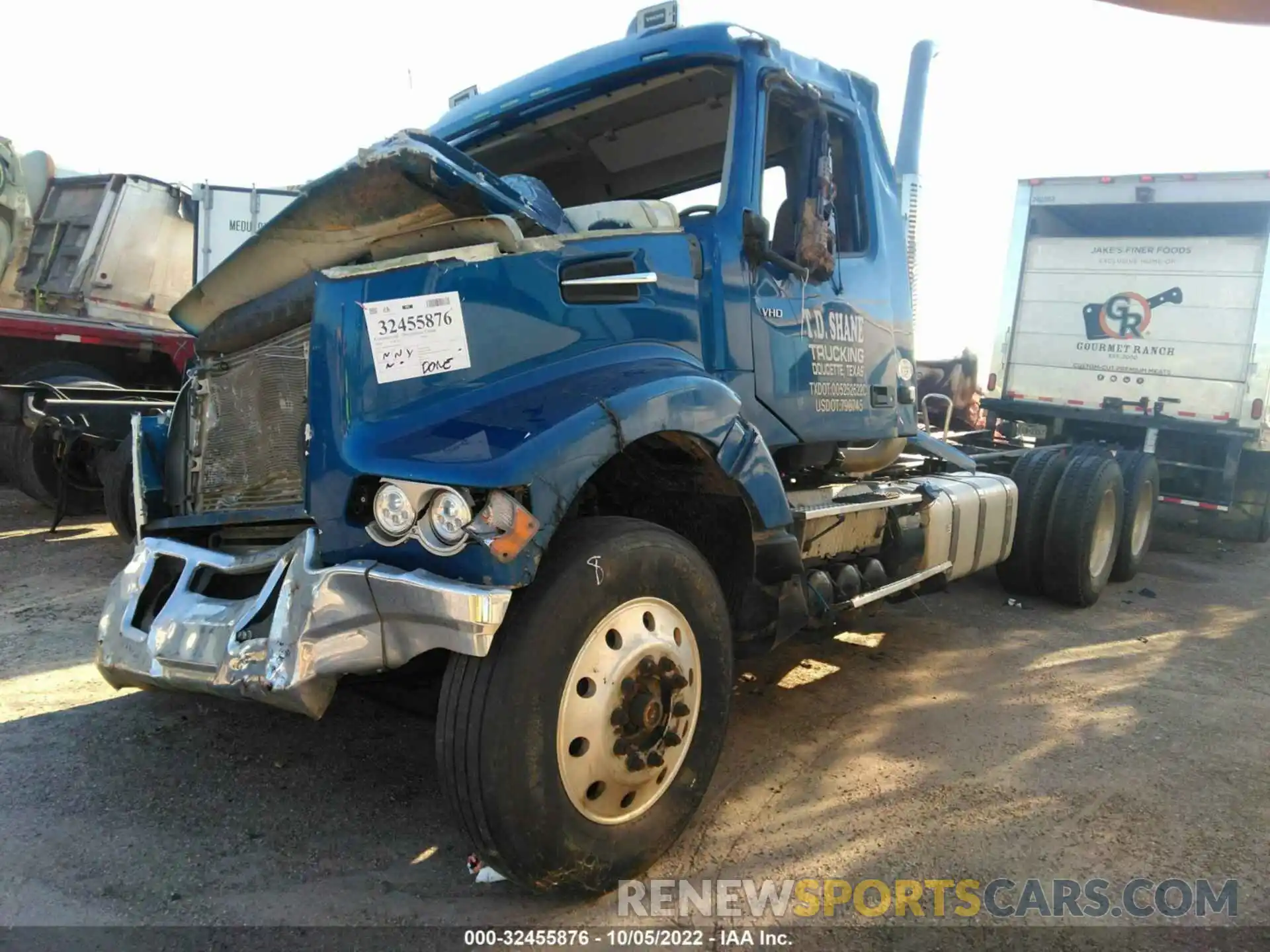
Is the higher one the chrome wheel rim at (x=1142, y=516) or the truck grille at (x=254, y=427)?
the truck grille at (x=254, y=427)

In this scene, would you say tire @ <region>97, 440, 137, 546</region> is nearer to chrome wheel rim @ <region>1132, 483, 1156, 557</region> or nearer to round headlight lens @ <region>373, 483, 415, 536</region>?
round headlight lens @ <region>373, 483, 415, 536</region>

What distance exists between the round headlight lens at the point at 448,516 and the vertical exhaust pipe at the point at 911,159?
3.26 meters

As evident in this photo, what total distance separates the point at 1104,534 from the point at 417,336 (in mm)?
6066

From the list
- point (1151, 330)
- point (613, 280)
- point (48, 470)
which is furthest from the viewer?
point (1151, 330)

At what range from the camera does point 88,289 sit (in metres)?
10.1

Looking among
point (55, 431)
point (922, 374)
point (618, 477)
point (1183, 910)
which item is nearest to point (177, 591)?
point (618, 477)

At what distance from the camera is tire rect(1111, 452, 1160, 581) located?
723cm

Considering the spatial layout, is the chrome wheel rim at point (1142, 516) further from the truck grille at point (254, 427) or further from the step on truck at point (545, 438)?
the truck grille at point (254, 427)

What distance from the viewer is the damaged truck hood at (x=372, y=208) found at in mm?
2674

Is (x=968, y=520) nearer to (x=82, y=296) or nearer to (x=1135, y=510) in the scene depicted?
(x=1135, y=510)

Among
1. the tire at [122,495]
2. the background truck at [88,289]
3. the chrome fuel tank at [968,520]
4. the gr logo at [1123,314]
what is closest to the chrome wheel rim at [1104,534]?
the chrome fuel tank at [968,520]

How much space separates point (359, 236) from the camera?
2898 mm

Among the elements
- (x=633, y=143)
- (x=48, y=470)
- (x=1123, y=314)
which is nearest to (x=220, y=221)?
(x=48, y=470)

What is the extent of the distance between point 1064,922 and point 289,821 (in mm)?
2470
